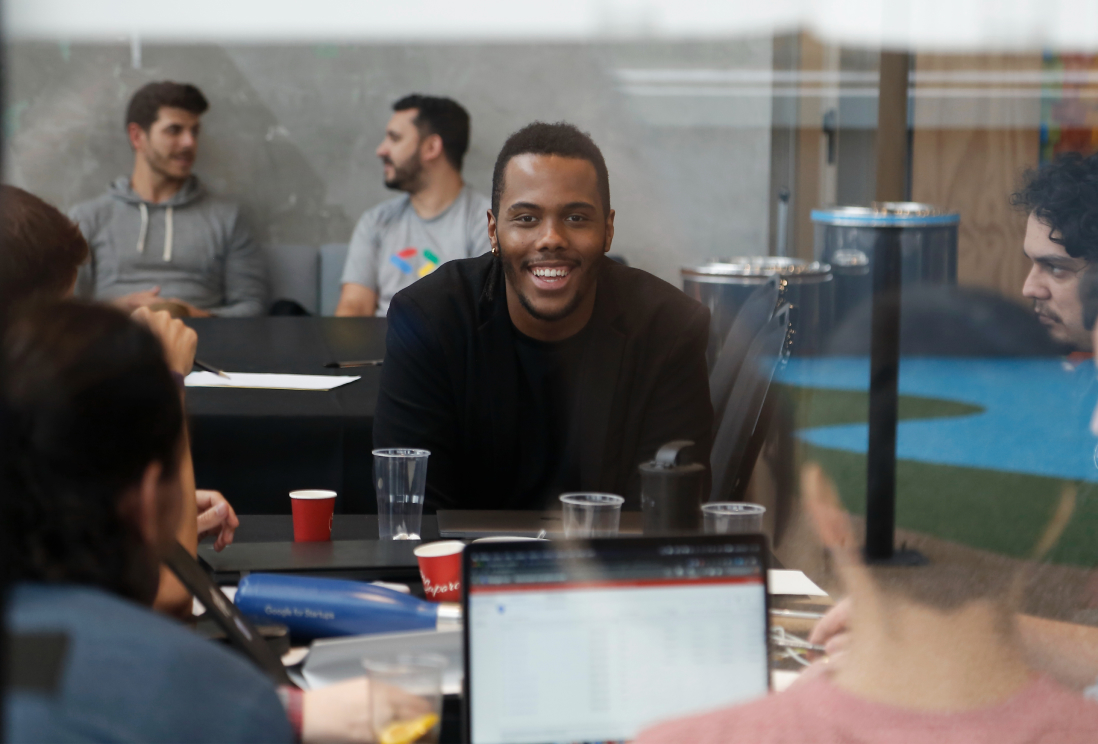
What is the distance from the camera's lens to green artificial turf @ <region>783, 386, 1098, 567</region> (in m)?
0.90

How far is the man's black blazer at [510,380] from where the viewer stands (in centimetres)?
85

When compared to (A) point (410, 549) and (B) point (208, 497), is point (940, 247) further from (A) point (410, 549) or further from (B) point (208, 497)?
(B) point (208, 497)

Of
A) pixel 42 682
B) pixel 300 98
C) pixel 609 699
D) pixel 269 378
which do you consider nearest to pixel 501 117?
pixel 609 699

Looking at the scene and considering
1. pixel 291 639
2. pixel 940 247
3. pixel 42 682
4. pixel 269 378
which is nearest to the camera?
pixel 42 682

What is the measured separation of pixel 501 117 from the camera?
923mm

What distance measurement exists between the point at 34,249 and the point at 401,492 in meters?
0.43

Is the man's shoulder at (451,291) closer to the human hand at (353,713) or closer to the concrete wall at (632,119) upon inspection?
the concrete wall at (632,119)

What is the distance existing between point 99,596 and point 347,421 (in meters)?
1.10

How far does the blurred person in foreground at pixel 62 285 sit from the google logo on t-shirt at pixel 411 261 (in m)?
0.22

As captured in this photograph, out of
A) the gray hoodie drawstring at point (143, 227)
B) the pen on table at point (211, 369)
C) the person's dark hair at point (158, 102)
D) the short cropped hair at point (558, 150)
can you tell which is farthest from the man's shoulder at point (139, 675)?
the person's dark hair at point (158, 102)

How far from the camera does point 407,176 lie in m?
1.16

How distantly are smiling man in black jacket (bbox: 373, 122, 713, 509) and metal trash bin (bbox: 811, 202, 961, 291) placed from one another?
0.33 meters

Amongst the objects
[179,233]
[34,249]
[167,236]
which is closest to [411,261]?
[34,249]

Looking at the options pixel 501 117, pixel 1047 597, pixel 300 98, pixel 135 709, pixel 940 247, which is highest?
pixel 300 98
